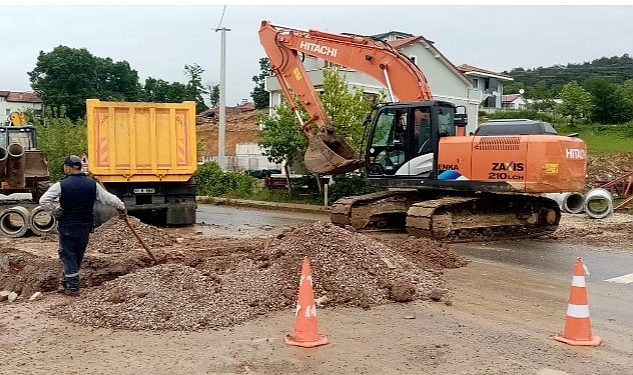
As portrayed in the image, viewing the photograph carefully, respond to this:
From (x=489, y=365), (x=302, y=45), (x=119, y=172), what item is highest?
(x=302, y=45)

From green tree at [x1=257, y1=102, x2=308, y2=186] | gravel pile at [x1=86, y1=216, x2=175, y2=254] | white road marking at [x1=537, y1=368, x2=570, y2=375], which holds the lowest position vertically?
white road marking at [x1=537, y1=368, x2=570, y2=375]

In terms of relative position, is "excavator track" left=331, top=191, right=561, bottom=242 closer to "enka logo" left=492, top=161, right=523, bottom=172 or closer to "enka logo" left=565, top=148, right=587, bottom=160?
"enka logo" left=492, top=161, right=523, bottom=172

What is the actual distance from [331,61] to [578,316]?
1098 centimetres

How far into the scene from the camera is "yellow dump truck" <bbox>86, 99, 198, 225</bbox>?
48.2ft

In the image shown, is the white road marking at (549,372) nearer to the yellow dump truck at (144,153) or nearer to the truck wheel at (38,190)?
the yellow dump truck at (144,153)

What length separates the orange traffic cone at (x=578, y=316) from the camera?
646 centimetres

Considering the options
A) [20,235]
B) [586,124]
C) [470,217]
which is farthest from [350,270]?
[586,124]

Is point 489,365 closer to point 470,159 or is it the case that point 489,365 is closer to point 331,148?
point 470,159

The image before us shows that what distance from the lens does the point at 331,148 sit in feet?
53.0

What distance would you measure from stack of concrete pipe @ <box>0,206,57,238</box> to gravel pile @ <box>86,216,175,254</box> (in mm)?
2082

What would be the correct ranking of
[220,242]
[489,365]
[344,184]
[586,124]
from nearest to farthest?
[489,365] < [220,242] < [344,184] < [586,124]

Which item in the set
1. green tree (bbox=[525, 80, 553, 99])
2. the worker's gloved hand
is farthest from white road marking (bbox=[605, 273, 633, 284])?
green tree (bbox=[525, 80, 553, 99])

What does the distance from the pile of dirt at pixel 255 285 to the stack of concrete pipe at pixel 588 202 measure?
9826 millimetres

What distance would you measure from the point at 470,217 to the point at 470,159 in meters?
1.17
